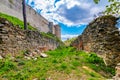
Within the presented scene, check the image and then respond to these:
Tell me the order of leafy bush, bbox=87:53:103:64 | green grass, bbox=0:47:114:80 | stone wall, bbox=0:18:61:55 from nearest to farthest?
1. green grass, bbox=0:47:114:80
2. stone wall, bbox=0:18:61:55
3. leafy bush, bbox=87:53:103:64

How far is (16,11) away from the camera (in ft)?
87.5

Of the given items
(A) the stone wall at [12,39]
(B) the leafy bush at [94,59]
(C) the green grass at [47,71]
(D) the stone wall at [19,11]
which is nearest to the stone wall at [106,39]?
(B) the leafy bush at [94,59]

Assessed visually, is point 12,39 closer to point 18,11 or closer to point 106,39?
point 106,39

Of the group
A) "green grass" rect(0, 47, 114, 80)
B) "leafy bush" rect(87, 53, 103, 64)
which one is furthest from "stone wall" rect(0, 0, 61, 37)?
"green grass" rect(0, 47, 114, 80)

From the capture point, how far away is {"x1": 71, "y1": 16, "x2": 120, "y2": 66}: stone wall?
29.2 ft

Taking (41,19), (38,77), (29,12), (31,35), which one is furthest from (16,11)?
(38,77)

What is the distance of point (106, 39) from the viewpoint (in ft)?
30.7

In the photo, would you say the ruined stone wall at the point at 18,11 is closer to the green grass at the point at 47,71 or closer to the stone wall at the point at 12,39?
the stone wall at the point at 12,39

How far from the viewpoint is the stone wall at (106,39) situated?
29.2 feet

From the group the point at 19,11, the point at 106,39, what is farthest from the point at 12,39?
the point at 19,11

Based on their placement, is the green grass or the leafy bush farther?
the leafy bush

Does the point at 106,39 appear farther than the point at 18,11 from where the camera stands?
No

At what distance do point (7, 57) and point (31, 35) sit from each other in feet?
12.6

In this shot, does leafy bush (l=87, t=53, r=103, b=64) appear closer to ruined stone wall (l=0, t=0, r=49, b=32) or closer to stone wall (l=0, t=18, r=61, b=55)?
stone wall (l=0, t=18, r=61, b=55)
